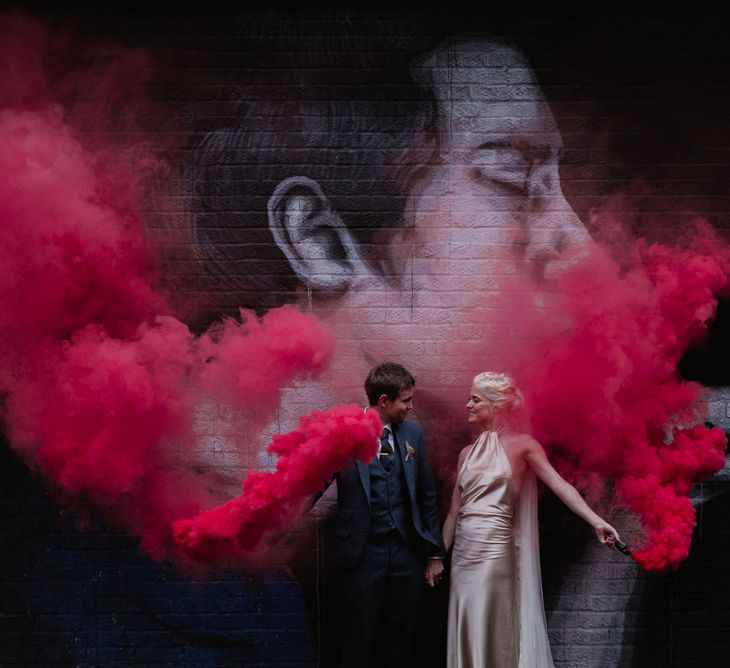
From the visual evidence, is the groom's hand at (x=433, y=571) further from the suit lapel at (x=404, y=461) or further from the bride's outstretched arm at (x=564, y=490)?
the bride's outstretched arm at (x=564, y=490)

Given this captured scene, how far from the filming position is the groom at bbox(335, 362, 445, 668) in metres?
4.39

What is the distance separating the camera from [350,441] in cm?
405

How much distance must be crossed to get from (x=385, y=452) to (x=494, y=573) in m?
0.75

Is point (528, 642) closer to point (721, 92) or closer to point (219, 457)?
point (219, 457)

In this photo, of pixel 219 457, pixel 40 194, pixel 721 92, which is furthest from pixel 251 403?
pixel 721 92

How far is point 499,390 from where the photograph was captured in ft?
15.0

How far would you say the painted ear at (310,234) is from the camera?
508 cm

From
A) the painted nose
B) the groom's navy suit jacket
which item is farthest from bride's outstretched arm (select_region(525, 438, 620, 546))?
the painted nose

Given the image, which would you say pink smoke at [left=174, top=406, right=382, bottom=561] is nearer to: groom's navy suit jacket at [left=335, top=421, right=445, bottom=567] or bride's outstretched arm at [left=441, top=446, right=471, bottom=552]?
groom's navy suit jacket at [left=335, top=421, right=445, bottom=567]

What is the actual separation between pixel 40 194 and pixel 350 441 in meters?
1.97

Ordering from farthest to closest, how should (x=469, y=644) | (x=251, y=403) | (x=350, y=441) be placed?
(x=251, y=403) → (x=469, y=644) → (x=350, y=441)

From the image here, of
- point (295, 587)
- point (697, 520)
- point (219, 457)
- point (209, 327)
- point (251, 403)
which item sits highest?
point (209, 327)

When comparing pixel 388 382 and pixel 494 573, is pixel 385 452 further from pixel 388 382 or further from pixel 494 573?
pixel 494 573

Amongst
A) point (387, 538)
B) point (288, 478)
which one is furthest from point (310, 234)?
point (387, 538)
